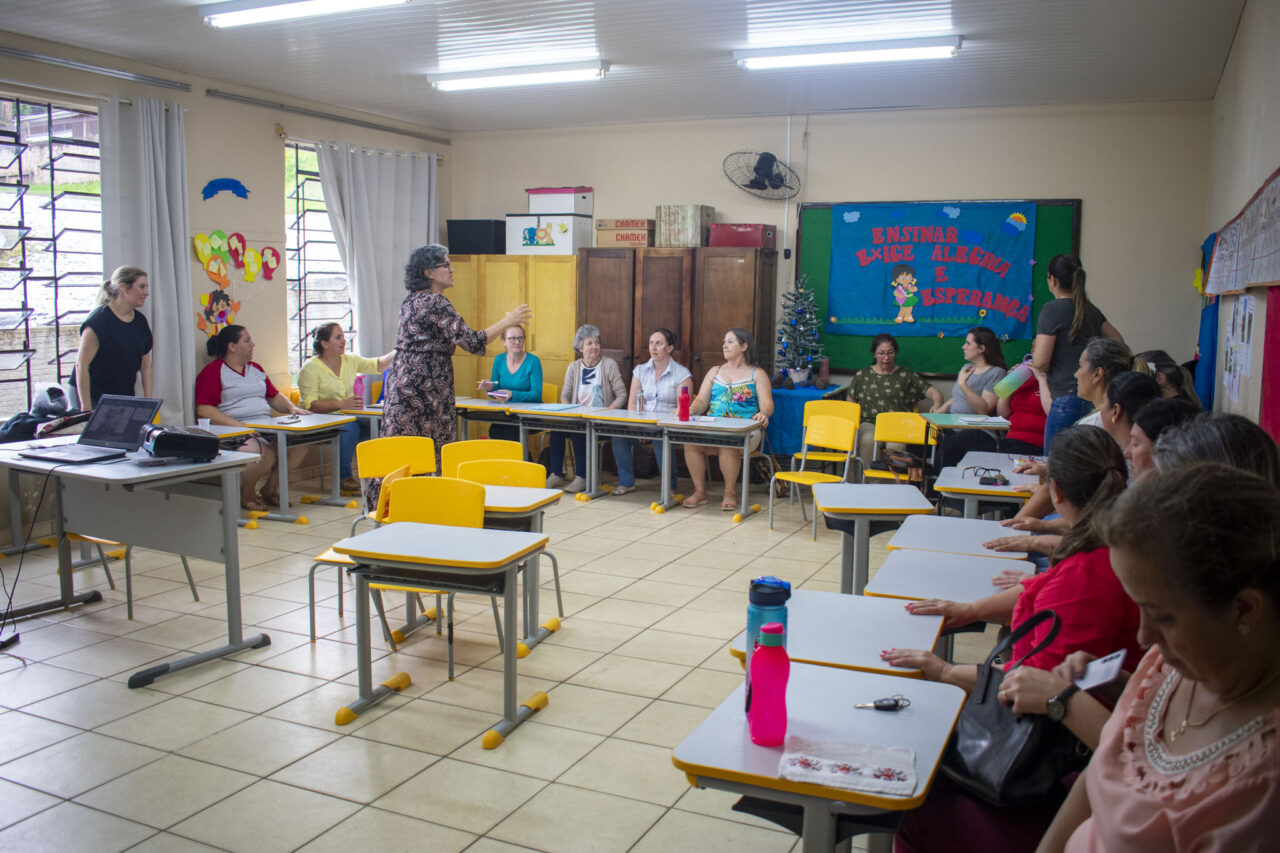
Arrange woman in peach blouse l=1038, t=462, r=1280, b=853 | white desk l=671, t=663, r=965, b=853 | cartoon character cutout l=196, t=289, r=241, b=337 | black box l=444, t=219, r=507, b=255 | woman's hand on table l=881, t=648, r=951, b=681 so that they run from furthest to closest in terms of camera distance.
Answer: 1. black box l=444, t=219, r=507, b=255
2. cartoon character cutout l=196, t=289, r=241, b=337
3. woman's hand on table l=881, t=648, r=951, b=681
4. white desk l=671, t=663, r=965, b=853
5. woman in peach blouse l=1038, t=462, r=1280, b=853

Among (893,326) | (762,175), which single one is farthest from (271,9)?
(893,326)

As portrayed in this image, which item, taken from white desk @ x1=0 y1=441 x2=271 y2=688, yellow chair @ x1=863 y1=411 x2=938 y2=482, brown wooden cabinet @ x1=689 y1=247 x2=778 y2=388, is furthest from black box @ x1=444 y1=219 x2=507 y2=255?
white desk @ x1=0 y1=441 x2=271 y2=688

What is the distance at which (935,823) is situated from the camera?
1893mm

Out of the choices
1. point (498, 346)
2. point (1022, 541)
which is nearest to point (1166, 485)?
point (1022, 541)

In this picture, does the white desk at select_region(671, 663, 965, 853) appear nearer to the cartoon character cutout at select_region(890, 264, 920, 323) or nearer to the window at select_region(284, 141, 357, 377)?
the cartoon character cutout at select_region(890, 264, 920, 323)

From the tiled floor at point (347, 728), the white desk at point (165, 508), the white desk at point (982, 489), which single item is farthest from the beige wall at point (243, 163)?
the white desk at point (982, 489)

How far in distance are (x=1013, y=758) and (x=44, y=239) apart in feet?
22.0

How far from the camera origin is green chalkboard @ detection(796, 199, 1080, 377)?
7.56 m

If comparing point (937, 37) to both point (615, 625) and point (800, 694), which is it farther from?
point (800, 694)

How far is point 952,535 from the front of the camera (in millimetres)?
3395

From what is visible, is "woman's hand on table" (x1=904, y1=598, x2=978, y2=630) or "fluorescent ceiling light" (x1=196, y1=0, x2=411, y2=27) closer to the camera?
"woman's hand on table" (x1=904, y1=598, x2=978, y2=630)

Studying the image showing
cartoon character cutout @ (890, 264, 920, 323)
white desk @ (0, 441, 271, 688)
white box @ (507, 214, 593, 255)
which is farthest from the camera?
white box @ (507, 214, 593, 255)

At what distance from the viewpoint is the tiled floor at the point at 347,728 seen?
2.81 m

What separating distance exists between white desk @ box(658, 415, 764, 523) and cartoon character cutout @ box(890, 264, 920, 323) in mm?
1840
